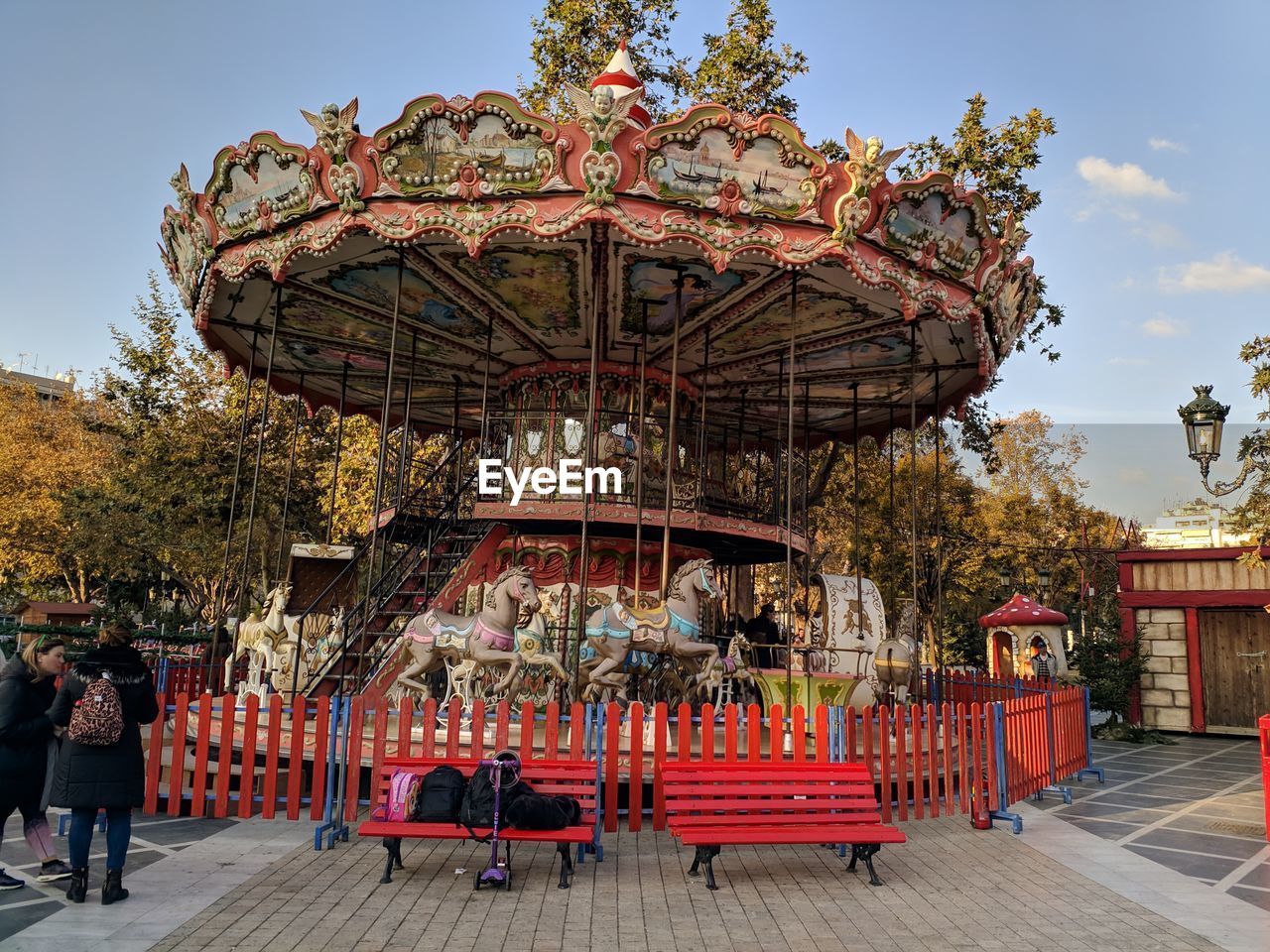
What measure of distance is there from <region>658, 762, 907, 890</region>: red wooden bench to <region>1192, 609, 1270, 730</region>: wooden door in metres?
16.6

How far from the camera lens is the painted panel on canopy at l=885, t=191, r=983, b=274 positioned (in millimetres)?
9922

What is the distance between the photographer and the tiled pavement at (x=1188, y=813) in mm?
7148

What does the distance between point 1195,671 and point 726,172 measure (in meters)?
16.7

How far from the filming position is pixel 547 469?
12789 millimetres

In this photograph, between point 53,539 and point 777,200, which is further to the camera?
point 53,539

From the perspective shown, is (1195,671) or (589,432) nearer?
(589,432)

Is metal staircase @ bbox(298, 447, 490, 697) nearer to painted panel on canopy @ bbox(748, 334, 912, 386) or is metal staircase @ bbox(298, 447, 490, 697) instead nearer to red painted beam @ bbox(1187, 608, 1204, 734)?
painted panel on canopy @ bbox(748, 334, 912, 386)

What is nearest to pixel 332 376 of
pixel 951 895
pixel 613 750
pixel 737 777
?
pixel 613 750

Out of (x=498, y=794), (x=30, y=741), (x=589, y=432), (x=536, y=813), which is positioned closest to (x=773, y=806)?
(x=536, y=813)

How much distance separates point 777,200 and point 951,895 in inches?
260

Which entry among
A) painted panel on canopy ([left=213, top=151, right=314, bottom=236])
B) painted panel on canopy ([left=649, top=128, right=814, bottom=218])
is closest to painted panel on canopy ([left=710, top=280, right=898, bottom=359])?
painted panel on canopy ([left=649, top=128, right=814, bottom=218])

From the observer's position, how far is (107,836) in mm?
5527

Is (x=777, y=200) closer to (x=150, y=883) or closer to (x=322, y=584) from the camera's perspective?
(x=150, y=883)

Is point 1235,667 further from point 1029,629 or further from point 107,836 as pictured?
point 107,836
